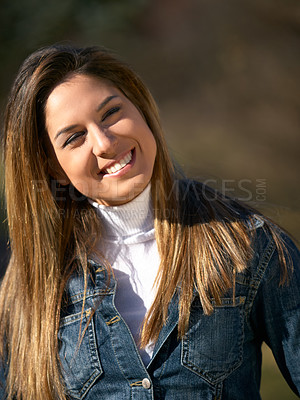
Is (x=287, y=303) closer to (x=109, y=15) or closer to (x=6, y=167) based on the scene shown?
(x=6, y=167)

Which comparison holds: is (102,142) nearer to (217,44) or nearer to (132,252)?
(132,252)

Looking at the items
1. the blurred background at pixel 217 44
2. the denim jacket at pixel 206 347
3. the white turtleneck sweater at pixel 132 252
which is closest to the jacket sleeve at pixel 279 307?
the denim jacket at pixel 206 347

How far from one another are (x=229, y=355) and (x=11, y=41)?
11.6ft

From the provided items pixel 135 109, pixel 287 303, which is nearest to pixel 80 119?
pixel 135 109

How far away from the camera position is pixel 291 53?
408 cm

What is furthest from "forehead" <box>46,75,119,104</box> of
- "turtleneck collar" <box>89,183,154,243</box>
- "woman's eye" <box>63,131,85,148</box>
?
"turtleneck collar" <box>89,183,154,243</box>

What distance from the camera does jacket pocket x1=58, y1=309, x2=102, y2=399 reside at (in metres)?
1.51

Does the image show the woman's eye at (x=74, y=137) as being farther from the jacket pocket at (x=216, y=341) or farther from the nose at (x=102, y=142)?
the jacket pocket at (x=216, y=341)

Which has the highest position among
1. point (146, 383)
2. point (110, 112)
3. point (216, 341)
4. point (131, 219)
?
point (110, 112)

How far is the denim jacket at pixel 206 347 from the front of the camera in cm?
145

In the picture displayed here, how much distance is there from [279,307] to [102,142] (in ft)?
2.26

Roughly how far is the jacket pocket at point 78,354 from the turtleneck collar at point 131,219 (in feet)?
0.88

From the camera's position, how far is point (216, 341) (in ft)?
4.78

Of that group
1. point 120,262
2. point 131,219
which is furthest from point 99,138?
point 120,262
